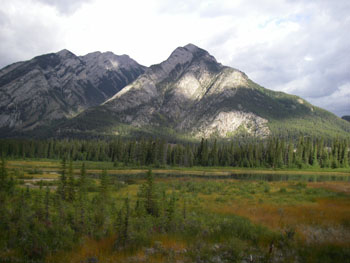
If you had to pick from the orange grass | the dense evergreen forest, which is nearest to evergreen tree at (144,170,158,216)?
the orange grass

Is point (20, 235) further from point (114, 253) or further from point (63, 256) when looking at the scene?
point (114, 253)

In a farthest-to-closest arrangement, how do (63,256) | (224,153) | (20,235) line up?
(224,153), (20,235), (63,256)

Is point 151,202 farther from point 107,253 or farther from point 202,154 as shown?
point 202,154

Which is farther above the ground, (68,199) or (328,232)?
(328,232)

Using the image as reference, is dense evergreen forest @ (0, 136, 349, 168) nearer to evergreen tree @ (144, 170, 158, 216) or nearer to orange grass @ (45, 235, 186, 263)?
evergreen tree @ (144, 170, 158, 216)

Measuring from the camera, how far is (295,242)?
41.6 ft

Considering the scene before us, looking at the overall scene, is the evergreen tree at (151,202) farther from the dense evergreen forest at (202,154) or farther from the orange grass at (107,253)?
the dense evergreen forest at (202,154)

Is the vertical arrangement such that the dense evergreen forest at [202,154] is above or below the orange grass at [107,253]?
above

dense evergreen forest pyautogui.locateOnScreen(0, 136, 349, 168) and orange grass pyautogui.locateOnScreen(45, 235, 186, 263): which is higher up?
dense evergreen forest pyautogui.locateOnScreen(0, 136, 349, 168)

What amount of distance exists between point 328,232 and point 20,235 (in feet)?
58.7

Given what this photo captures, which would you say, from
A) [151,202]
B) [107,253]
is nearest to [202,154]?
[151,202]

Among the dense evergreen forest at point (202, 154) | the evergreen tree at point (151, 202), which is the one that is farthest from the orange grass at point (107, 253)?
the dense evergreen forest at point (202, 154)

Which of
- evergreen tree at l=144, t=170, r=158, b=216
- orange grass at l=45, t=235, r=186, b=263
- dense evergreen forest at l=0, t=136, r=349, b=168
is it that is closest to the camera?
orange grass at l=45, t=235, r=186, b=263

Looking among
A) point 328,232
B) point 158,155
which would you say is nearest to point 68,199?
point 328,232
